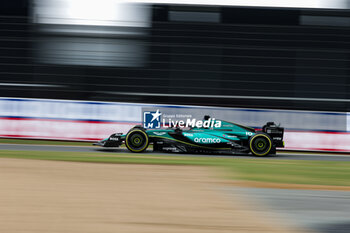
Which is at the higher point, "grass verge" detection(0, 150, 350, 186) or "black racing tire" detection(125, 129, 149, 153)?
"black racing tire" detection(125, 129, 149, 153)

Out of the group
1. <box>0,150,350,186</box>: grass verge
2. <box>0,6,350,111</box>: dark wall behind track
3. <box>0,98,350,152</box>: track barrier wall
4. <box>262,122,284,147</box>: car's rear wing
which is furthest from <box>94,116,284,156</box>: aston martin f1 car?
<box>0,6,350,111</box>: dark wall behind track

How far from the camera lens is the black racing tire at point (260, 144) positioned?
10.8 meters

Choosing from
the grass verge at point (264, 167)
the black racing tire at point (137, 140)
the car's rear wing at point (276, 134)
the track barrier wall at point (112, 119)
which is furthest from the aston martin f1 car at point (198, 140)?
the track barrier wall at point (112, 119)

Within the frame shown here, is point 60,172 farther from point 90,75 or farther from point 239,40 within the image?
point 239,40

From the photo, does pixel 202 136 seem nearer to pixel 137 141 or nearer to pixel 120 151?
pixel 137 141

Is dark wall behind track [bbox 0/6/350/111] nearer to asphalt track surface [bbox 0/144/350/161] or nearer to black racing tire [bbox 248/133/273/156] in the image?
asphalt track surface [bbox 0/144/350/161]

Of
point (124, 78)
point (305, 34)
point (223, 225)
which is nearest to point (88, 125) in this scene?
point (124, 78)

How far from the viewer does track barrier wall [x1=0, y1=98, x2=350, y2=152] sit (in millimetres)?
12539

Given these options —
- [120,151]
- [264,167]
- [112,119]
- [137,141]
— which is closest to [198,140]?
[137,141]

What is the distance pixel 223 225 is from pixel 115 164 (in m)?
4.21

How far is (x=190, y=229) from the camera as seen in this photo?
13.0 ft

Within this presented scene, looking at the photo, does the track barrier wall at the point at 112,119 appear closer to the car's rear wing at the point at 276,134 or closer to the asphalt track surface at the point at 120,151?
the asphalt track surface at the point at 120,151

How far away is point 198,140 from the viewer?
10750mm

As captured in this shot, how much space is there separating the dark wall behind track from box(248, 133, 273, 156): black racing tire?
245 centimetres
